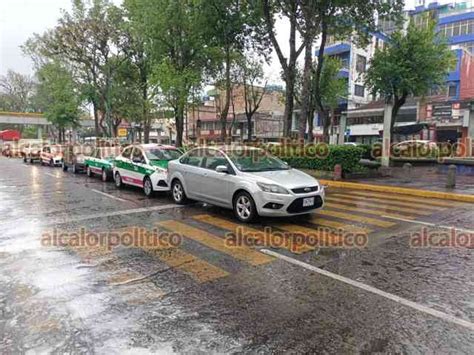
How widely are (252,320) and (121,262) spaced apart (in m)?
2.51

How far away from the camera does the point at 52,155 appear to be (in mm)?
27531

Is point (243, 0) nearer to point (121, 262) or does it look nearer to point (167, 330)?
point (121, 262)

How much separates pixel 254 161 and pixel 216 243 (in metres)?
2.74

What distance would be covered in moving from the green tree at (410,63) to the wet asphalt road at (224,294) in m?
17.1

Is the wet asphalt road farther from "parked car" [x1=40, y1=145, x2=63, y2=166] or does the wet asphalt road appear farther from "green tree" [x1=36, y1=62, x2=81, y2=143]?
"green tree" [x1=36, y1=62, x2=81, y2=143]

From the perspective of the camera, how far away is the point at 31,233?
706 cm

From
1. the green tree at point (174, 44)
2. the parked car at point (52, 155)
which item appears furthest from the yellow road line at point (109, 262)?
the parked car at point (52, 155)

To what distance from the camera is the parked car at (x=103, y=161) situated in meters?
15.4

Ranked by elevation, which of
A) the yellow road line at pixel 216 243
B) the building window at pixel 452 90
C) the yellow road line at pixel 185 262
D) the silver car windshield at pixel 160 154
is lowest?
the yellow road line at pixel 185 262

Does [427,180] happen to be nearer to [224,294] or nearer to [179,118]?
[224,294]

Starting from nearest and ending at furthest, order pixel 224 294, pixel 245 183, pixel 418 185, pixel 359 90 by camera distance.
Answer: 1. pixel 224 294
2. pixel 245 183
3. pixel 418 185
4. pixel 359 90

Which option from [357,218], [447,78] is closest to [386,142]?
[357,218]

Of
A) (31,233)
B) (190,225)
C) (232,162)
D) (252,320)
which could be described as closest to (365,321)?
(252,320)

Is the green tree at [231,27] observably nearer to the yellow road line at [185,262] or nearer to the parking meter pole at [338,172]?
the parking meter pole at [338,172]
